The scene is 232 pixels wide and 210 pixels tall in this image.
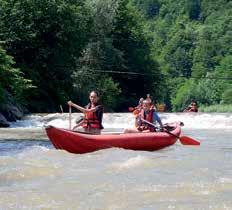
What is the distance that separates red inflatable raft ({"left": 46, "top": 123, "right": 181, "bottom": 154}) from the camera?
12.7 metres

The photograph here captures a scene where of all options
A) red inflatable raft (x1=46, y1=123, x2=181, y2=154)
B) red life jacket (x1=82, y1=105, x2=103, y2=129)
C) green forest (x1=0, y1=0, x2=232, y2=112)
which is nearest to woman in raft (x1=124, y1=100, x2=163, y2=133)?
red inflatable raft (x1=46, y1=123, x2=181, y2=154)

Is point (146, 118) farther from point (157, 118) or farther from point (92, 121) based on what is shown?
point (92, 121)

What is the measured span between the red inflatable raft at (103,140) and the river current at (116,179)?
8.1 inches

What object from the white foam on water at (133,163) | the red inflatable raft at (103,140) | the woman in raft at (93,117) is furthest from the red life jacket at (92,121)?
the white foam on water at (133,163)

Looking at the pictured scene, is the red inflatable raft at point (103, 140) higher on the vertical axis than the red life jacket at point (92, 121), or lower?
lower

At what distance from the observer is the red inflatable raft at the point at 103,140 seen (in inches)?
500

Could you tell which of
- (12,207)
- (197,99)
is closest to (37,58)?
(12,207)

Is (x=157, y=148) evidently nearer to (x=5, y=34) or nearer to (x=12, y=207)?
(x=12, y=207)

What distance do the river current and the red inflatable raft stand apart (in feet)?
0.67

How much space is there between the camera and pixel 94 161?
11500 millimetres

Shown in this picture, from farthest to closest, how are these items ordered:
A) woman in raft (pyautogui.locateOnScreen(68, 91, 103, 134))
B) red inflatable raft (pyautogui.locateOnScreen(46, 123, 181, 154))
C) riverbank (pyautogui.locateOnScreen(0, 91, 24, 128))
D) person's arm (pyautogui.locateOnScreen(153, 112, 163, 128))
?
riverbank (pyautogui.locateOnScreen(0, 91, 24, 128)) < person's arm (pyautogui.locateOnScreen(153, 112, 163, 128)) < woman in raft (pyautogui.locateOnScreen(68, 91, 103, 134)) < red inflatable raft (pyautogui.locateOnScreen(46, 123, 181, 154))

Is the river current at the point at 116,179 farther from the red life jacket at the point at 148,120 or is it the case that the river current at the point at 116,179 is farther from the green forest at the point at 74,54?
the green forest at the point at 74,54

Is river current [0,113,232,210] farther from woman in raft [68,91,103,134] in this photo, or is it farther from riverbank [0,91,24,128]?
riverbank [0,91,24,128]

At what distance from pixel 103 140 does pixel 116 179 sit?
3.82m
